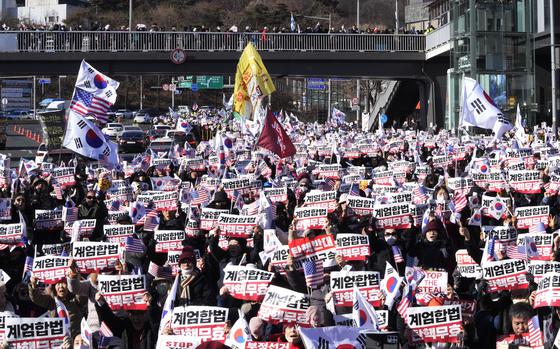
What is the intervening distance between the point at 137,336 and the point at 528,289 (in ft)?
11.7

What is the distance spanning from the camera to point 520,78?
50.3 m

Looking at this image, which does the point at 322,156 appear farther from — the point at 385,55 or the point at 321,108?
the point at 321,108

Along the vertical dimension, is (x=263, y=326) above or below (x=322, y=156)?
below

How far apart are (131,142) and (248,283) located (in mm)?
48292

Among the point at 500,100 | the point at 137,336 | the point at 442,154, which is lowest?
the point at 137,336

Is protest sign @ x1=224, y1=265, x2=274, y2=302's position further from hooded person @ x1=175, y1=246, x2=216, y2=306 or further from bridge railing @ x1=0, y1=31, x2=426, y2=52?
bridge railing @ x1=0, y1=31, x2=426, y2=52

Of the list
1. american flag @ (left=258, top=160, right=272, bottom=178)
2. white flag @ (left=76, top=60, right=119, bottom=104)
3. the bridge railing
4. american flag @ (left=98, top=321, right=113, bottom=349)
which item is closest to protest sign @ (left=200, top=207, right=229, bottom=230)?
american flag @ (left=98, top=321, right=113, bottom=349)

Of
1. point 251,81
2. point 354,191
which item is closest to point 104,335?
point 354,191

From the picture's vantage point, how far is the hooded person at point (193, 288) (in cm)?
1125

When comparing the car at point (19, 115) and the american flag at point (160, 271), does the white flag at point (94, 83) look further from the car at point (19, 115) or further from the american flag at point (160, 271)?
the car at point (19, 115)

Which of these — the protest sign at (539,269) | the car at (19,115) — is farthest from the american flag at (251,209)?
the car at (19,115)

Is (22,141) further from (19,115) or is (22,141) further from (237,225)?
(237,225)

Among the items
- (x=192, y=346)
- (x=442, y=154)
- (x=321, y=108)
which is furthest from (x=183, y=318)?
(x=321, y=108)

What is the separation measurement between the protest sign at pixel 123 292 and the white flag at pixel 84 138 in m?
10.4
